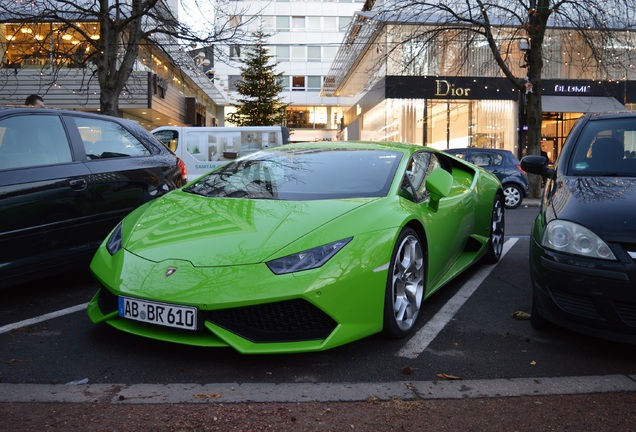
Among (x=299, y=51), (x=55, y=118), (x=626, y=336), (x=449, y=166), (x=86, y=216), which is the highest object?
(x=299, y=51)

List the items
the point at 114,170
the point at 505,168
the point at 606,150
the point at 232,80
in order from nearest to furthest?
the point at 606,150, the point at 114,170, the point at 505,168, the point at 232,80

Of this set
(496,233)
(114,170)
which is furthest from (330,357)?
(496,233)

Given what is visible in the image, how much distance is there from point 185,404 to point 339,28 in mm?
Answer: 54786

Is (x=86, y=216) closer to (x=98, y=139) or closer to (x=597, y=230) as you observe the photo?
(x=98, y=139)

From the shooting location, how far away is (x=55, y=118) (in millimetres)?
4742

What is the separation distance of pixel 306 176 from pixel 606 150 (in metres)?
2.16

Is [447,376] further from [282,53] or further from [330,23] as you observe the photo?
[330,23]

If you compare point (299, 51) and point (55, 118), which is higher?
point (299, 51)

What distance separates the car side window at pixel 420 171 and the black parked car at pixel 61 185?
97.9 inches

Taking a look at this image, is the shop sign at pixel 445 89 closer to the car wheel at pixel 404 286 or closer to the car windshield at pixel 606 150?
the car windshield at pixel 606 150

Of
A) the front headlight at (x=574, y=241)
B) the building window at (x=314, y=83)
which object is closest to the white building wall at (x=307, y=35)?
the building window at (x=314, y=83)

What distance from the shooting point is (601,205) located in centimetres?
329

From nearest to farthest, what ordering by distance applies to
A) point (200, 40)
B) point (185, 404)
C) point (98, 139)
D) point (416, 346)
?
point (185, 404)
point (416, 346)
point (98, 139)
point (200, 40)

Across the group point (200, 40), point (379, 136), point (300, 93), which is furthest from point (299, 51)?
point (200, 40)
